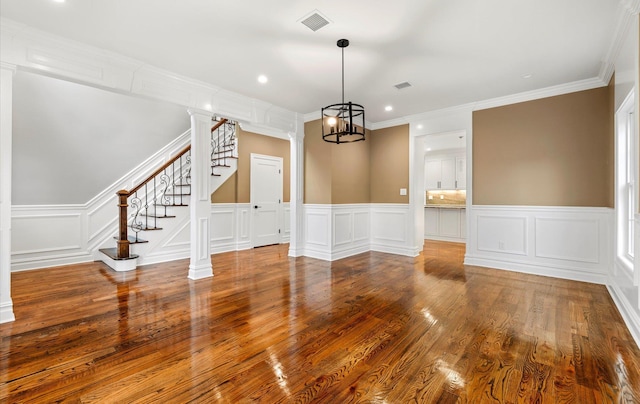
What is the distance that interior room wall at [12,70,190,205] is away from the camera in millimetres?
4016

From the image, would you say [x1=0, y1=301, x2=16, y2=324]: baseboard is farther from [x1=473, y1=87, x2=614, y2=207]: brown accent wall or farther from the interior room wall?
[x1=473, y1=87, x2=614, y2=207]: brown accent wall

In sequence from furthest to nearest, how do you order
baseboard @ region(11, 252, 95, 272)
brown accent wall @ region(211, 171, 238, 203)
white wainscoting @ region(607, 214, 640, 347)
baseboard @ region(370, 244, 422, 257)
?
1. brown accent wall @ region(211, 171, 238, 203)
2. baseboard @ region(370, 244, 422, 257)
3. baseboard @ region(11, 252, 95, 272)
4. white wainscoting @ region(607, 214, 640, 347)

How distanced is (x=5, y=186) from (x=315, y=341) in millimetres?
3208

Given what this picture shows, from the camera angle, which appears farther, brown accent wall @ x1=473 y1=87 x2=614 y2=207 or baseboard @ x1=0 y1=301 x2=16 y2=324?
brown accent wall @ x1=473 y1=87 x2=614 y2=207

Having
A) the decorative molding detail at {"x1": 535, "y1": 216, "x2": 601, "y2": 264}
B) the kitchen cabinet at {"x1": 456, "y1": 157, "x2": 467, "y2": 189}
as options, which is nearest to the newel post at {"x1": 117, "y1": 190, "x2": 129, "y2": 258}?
the decorative molding detail at {"x1": 535, "y1": 216, "x2": 601, "y2": 264}

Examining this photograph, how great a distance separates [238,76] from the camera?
3.98 metres

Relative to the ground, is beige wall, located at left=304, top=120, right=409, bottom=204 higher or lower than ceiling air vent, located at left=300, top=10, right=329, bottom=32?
lower

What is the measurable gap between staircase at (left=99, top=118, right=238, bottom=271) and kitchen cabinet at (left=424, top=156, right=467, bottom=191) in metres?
5.43

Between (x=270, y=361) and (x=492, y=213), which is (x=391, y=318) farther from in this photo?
(x=492, y=213)

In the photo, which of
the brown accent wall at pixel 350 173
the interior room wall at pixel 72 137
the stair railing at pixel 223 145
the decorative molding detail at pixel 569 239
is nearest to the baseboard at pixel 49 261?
the interior room wall at pixel 72 137

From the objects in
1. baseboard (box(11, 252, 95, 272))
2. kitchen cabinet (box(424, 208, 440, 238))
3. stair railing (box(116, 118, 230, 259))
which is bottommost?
baseboard (box(11, 252, 95, 272))

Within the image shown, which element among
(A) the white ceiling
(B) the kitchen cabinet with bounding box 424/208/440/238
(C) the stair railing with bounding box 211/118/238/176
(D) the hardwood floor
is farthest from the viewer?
(B) the kitchen cabinet with bounding box 424/208/440/238

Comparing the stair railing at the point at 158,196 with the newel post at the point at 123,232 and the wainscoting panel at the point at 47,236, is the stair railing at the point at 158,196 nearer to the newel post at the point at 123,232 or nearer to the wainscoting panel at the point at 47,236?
the newel post at the point at 123,232

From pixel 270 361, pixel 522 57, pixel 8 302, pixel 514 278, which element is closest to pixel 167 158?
pixel 8 302
